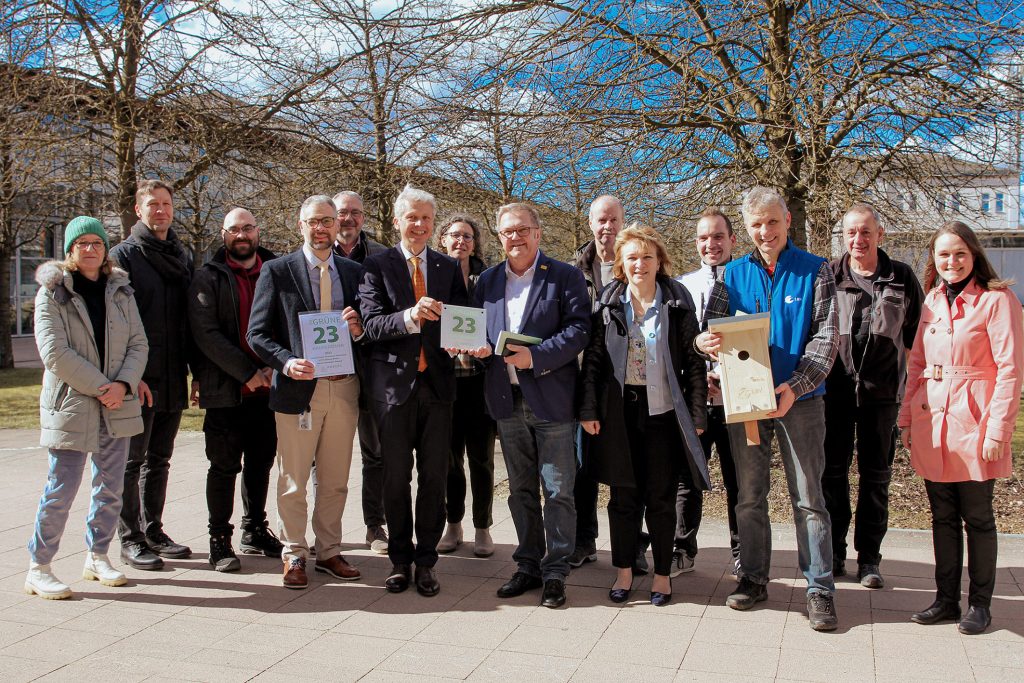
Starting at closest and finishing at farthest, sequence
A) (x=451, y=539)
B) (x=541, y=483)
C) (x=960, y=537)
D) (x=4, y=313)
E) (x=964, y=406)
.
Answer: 1. (x=964, y=406)
2. (x=960, y=537)
3. (x=541, y=483)
4. (x=451, y=539)
5. (x=4, y=313)

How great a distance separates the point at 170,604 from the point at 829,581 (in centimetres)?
357

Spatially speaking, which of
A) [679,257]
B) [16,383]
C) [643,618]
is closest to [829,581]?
[643,618]

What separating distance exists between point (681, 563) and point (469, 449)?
1.57 m

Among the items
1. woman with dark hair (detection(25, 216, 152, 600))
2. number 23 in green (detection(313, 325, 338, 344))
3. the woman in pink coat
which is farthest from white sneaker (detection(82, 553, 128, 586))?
the woman in pink coat

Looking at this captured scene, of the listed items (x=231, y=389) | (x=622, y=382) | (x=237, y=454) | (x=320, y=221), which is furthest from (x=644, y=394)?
(x=237, y=454)

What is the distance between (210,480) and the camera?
18.3 feet

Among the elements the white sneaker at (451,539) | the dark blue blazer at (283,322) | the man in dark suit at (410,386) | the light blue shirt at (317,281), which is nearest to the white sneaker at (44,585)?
the dark blue blazer at (283,322)

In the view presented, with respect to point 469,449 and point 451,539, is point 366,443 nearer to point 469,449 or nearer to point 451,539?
point 469,449

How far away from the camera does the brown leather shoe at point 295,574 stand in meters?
5.03

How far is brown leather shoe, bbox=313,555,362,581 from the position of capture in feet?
17.1

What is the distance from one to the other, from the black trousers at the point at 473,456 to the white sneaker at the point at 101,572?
2.06 m

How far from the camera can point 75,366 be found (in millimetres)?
4781

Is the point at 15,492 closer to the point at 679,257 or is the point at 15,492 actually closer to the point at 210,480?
the point at 210,480

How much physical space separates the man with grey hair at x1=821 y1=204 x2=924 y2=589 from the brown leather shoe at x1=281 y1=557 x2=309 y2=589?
3.18 metres
